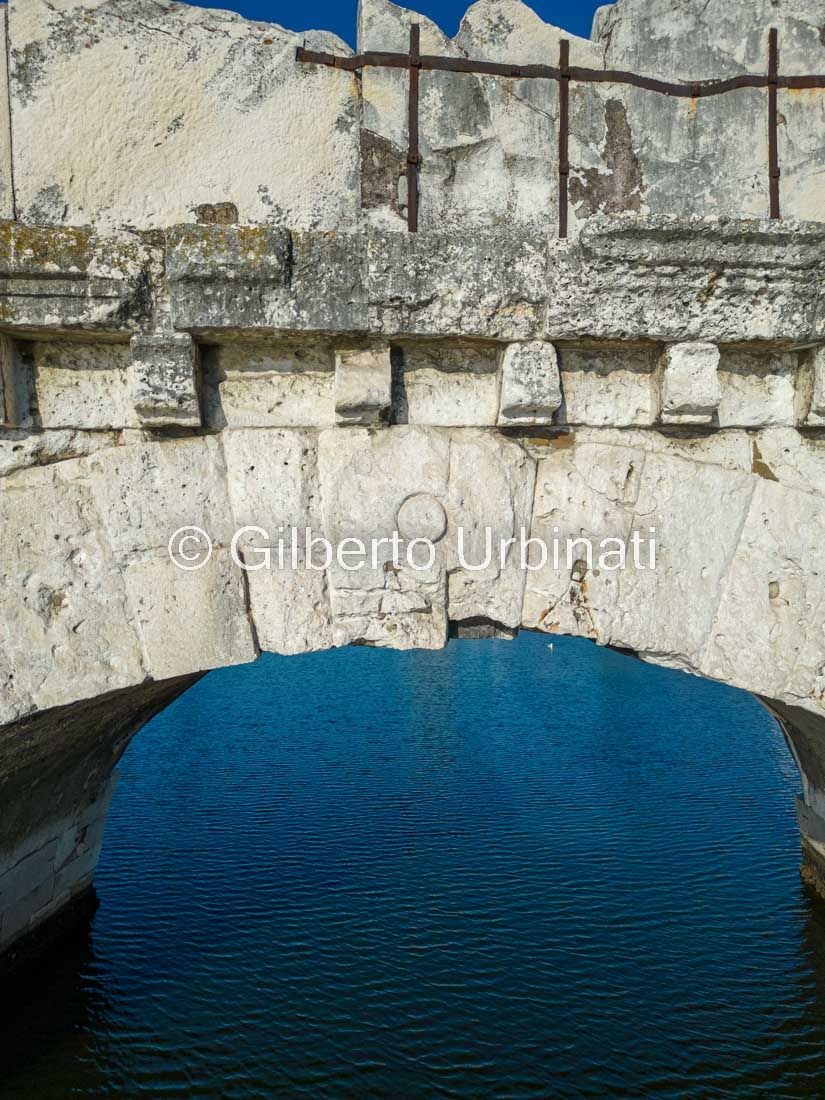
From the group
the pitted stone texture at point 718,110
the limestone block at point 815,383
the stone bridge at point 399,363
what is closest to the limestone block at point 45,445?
the stone bridge at point 399,363

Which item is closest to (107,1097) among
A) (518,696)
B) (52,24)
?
(52,24)

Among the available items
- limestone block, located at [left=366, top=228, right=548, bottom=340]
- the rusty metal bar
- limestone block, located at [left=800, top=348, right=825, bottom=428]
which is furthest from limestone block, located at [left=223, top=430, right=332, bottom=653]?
limestone block, located at [left=800, top=348, right=825, bottom=428]

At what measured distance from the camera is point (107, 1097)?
3.92m

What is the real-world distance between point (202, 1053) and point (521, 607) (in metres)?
3.05

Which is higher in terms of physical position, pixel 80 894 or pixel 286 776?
pixel 80 894

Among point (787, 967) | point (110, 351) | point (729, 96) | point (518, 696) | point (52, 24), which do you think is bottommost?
point (518, 696)

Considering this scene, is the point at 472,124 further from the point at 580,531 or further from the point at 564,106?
the point at 580,531

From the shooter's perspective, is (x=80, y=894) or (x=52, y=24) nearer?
(x=52, y=24)

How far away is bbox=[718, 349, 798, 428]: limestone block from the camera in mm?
→ 2818

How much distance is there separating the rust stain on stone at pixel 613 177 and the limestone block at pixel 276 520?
47.1 inches

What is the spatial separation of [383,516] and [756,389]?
1.29 metres

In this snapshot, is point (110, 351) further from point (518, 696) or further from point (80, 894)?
point (518, 696)

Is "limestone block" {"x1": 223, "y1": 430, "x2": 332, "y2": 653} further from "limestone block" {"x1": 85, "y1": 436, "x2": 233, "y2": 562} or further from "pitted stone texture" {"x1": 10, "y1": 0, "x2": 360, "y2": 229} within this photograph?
"pitted stone texture" {"x1": 10, "y1": 0, "x2": 360, "y2": 229}

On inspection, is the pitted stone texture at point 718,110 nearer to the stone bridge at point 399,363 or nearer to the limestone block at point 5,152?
the stone bridge at point 399,363
